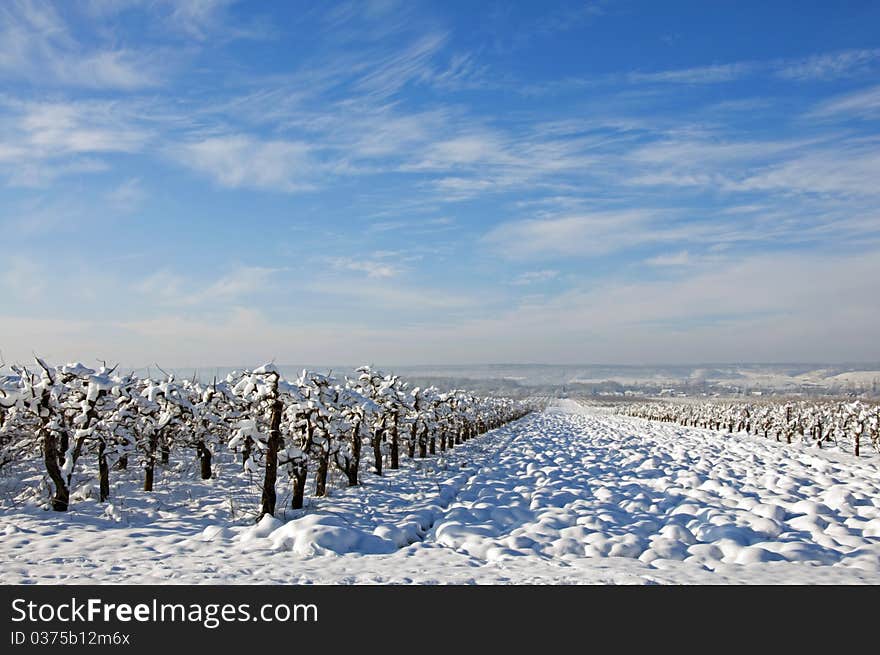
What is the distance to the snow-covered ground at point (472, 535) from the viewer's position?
8.01 meters

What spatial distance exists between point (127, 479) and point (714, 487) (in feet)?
65.5

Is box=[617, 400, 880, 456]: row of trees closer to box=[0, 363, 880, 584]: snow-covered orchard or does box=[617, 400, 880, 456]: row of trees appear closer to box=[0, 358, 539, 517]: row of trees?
box=[0, 363, 880, 584]: snow-covered orchard

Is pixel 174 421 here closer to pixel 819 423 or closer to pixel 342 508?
pixel 342 508

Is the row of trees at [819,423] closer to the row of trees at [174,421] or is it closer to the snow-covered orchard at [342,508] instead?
the snow-covered orchard at [342,508]

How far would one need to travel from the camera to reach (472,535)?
1041 cm

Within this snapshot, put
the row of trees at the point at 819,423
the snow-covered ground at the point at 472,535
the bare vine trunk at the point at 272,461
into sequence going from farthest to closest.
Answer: the row of trees at the point at 819,423 < the bare vine trunk at the point at 272,461 < the snow-covered ground at the point at 472,535

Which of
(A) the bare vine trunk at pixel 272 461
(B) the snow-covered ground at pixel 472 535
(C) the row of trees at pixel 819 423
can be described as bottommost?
(C) the row of trees at pixel 819 423

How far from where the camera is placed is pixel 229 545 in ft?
31.4

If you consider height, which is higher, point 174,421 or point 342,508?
point 174,421

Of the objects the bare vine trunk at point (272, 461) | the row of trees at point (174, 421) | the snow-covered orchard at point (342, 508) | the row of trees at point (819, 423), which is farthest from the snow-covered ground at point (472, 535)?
the row of trees at point (819, 423)

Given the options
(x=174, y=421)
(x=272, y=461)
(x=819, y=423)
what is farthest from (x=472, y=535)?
(x=819, y=423)

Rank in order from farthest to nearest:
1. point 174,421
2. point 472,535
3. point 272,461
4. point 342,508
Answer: point 174,421 < point 342,508 < point 272,461 < point 472,535
